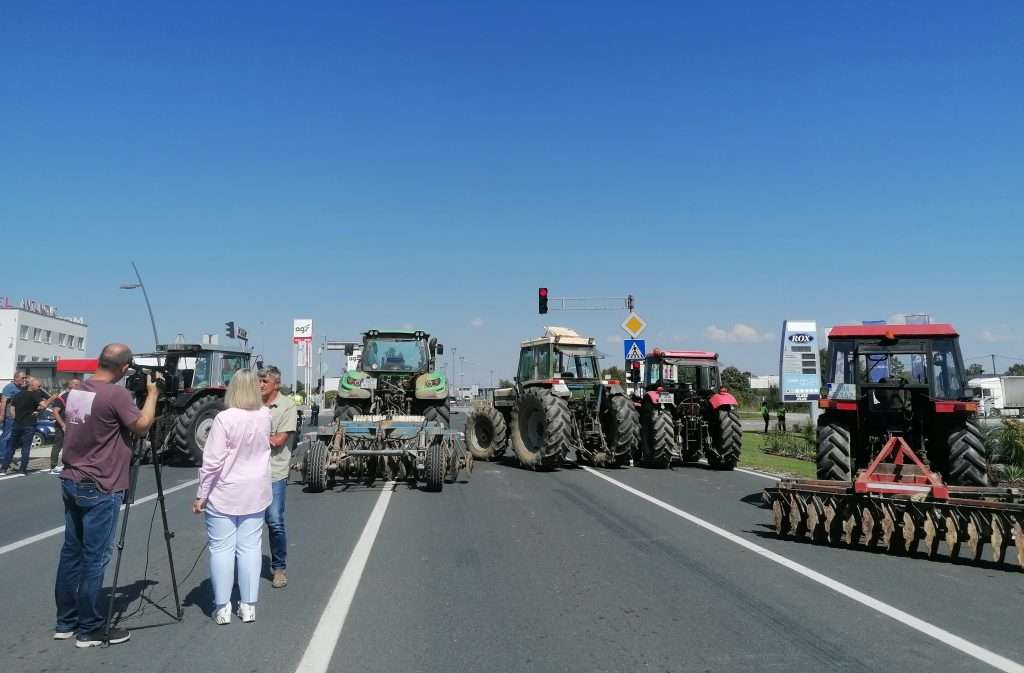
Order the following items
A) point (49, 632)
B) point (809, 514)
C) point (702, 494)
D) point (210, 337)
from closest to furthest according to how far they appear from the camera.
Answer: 1. point (49, 632)
2. point (809, 514)
3. point (702, 494)
4. point (210, 337)

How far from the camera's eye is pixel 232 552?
17.0ft

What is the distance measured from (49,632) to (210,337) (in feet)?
45.7

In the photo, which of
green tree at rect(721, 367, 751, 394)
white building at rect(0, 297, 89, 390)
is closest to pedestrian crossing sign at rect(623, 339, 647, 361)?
white building at rect(0, 297, 89, 390)

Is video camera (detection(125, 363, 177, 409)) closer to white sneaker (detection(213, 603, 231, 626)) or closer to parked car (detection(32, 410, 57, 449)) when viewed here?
white sneaker (detection(213, 603, 231, 626))

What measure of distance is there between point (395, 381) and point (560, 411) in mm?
3398

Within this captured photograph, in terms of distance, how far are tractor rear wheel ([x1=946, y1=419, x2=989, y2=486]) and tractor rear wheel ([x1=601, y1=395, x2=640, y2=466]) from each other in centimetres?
656

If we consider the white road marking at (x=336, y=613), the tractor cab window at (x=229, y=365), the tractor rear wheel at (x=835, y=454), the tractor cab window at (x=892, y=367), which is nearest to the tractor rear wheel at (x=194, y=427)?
the tractor cab window at (x=229, y=365)

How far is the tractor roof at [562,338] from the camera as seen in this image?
53.8ft

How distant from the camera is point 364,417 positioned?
43.2 ft

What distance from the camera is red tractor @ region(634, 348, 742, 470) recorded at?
50.7 ft

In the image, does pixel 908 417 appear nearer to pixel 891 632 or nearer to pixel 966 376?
pixel 966 376

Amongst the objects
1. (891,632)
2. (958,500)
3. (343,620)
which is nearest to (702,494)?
(958,500)

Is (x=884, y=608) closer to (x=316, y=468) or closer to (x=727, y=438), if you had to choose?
(x=316, y=468)

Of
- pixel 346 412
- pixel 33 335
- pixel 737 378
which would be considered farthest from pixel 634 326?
pixel 737 378
